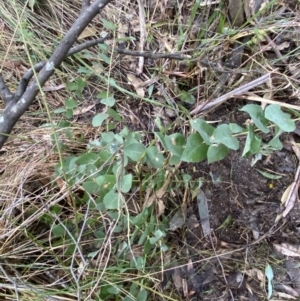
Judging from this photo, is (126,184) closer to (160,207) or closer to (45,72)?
(160,207)

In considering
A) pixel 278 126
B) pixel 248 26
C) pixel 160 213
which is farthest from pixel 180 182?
pixel 248 26

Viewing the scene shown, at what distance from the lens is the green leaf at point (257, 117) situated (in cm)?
90

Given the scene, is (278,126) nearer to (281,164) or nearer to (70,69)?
(281,164)

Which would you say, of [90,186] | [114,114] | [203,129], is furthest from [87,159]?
[203,129]

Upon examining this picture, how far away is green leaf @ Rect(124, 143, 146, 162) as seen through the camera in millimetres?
993

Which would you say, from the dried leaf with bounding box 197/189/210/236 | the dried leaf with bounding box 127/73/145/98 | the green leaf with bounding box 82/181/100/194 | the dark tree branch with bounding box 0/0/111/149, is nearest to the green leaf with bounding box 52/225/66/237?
the green leaf with bounding box 82/181/100/194

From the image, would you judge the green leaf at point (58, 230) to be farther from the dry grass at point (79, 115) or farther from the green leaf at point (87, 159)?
the green leaf at point (87, 159)

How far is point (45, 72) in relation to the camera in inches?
42.0

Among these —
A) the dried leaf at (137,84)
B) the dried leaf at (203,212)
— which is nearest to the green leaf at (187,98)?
the dried leaf at (137,84)

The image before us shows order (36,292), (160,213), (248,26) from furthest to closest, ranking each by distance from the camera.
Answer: (248,26) < (160,213) < (36,292)

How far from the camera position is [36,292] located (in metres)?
1.06

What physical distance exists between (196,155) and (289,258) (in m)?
0.43

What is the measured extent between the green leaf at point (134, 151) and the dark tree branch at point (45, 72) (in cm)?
25

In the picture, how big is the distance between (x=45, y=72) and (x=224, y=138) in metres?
0.47
